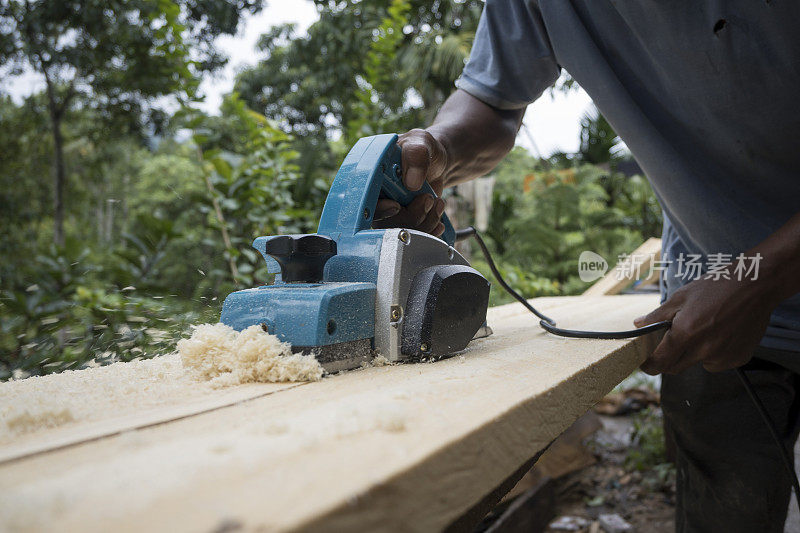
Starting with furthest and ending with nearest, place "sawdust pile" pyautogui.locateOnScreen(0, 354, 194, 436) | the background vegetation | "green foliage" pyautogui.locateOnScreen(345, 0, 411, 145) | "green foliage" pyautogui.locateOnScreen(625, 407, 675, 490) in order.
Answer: "green foliage" pyautogui.locateOnScreen(345, 0, 411, 145) < "green foliage" pyautogui.locateOnScreen(625, 407, 675, 490) < the background vegetation < "sawdust pile" pyautogui.locateOnScreen(0, 354, 194, 436)

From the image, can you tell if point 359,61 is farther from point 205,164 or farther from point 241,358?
point 241,358

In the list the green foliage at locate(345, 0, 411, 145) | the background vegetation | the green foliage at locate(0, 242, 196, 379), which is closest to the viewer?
the green foliage at locate(0, 242, 196, 379)

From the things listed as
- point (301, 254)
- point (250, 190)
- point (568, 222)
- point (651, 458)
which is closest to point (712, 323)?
point (301, 254)

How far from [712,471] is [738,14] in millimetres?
1116

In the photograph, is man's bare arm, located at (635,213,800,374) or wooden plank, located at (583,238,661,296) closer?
man's bare arm, located at (635,213,800,374)

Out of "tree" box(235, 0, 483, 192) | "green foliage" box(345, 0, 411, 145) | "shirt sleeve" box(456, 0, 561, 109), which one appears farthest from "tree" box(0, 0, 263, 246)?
"shirt sleeve" box(456, 0, 561, 109)

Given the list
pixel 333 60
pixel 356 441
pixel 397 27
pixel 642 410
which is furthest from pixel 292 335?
pixel 333 60

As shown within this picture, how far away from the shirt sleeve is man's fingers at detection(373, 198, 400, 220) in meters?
0.63

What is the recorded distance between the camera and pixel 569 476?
8.55 feet

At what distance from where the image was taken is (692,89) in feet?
3.67

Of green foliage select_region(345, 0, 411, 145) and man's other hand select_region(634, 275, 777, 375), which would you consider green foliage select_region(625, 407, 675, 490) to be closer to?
man's other hand select_region(634, 275, 777, 375)

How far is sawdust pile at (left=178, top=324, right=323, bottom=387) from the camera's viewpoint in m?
0.70

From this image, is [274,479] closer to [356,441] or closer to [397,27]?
[356,441]

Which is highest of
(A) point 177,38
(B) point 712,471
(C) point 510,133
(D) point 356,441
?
(A) point 177,38
